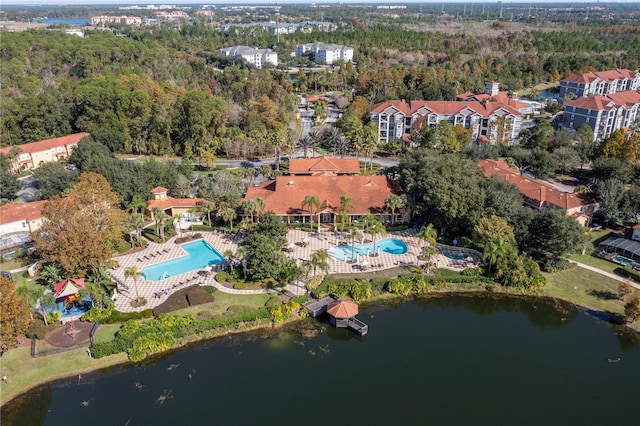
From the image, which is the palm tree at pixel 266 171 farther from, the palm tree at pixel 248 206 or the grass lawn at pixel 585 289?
the grass lawn at pixel 585 289

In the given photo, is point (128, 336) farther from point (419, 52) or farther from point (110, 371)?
point (419, 52)

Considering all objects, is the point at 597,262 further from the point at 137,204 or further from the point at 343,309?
the point at 137,204

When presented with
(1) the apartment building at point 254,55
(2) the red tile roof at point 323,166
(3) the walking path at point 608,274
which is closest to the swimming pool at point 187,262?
(2) the red tile roof at point 323,166

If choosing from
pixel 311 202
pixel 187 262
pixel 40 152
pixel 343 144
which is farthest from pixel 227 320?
pixel 40 152

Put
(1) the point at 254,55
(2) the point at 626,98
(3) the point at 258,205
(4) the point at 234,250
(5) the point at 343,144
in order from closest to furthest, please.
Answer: (4) the point at 234,250 < (3) the point at 258,205 < (5) the point at 343,144 < (2) the point at 626,98 < (1) the point at 254,55

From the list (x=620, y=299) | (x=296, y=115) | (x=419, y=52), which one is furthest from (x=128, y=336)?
(x=419, y=52)

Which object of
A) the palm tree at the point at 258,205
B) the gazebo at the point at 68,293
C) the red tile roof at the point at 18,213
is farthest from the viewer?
the red tile roof at the point at 18,213

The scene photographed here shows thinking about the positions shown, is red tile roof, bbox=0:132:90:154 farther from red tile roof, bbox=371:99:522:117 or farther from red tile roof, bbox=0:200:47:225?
red tile roof, bbox=371:99:522:117
